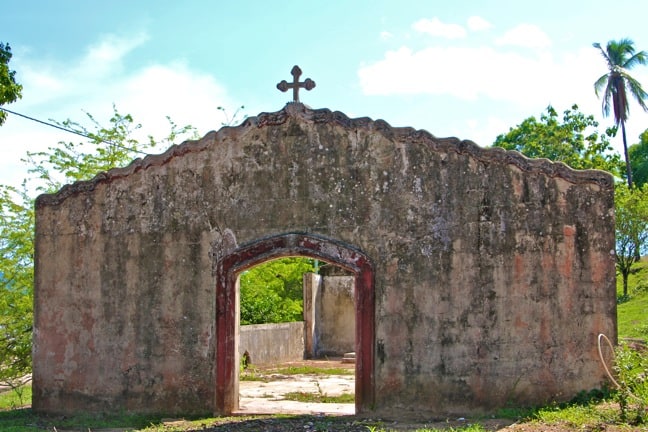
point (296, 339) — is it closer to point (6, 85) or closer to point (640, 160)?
point (6, 85)

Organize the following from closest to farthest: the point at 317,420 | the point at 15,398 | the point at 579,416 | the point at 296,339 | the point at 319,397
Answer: the point at 579,416
the point at 317,420
the point at 319,397
the point at 15,398
the point at 296,339

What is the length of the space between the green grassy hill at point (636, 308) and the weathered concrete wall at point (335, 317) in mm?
7327

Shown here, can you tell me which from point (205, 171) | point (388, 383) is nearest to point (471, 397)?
point (388, 383)

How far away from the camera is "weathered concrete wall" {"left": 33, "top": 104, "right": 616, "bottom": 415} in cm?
912

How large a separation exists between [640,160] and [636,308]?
1845 centimetres

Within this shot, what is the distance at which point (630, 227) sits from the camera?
2511 centimetres

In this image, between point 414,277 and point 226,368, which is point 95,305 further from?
point 414,277

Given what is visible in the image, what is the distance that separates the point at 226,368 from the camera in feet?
31.4

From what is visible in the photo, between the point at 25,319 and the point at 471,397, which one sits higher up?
the point at 25,319

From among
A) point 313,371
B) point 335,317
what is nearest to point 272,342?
point 313,371

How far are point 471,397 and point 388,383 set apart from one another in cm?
100

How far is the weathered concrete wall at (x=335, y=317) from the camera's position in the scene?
2206 cm

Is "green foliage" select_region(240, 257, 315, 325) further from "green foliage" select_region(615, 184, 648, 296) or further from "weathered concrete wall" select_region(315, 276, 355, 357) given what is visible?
"green foliage" select_region(615, 184, 648, 296)

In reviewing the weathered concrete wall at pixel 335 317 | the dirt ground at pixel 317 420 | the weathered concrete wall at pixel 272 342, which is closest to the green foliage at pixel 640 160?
the weathered concrete wall at pixel 335 317
